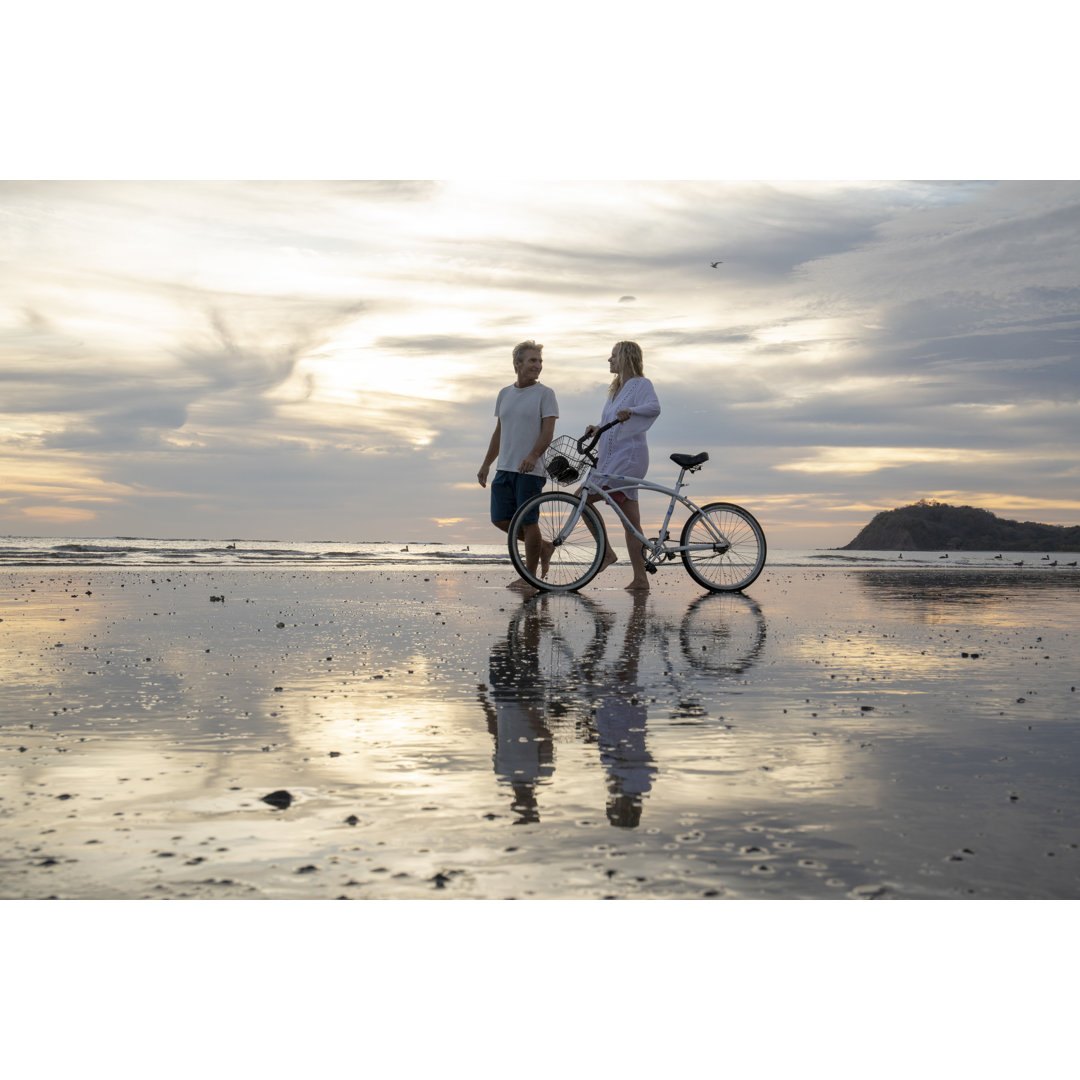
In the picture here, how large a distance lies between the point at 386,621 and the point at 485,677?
3248 millimetres

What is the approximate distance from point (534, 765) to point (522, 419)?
822cm

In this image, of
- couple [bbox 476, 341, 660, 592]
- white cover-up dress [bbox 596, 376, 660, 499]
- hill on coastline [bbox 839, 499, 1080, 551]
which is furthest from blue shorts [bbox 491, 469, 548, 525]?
hill on coastline [bbox 839, 499, 1080, 551]

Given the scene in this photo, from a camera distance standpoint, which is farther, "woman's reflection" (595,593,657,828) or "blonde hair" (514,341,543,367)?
"blonde hair" (514,341,543,367)

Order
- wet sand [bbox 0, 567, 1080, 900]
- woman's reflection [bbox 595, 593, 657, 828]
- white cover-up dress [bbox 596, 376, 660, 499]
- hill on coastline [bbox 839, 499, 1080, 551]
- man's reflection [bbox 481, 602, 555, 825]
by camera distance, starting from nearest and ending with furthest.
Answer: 1. wet sand [bbox 0, 567, 1080, 900]
2. woman's reflection [bbox 595, 593, 657, 828]
3. man's reflection [bbox 481, 602, 555, 825]
4. white cover-up dress [bbox 596, 376, 660, 499]
5. hill on coastline [bbox 839, 499, 1080, 551]

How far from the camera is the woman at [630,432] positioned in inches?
458

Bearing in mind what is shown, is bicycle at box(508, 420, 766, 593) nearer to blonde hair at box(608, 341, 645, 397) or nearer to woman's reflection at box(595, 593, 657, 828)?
blonde hair at box(608, 341, 645, 397)

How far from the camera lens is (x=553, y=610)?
9.44 meters

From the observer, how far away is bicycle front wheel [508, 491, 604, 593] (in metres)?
11.0

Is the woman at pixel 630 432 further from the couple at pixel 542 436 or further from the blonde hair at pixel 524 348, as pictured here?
the blonde hair at pixel 524 348

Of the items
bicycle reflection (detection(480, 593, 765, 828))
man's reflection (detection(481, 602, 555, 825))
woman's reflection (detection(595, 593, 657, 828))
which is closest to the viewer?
woman's reflection (detection(595, 593, 657, 828))

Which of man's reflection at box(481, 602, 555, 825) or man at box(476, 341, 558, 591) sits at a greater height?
man at box(476, 341, 558, 591)

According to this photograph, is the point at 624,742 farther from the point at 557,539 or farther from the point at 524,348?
the point at 524,348

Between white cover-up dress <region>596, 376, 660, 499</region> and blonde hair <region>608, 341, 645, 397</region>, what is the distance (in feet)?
0.58

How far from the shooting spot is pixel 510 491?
11.7 m
